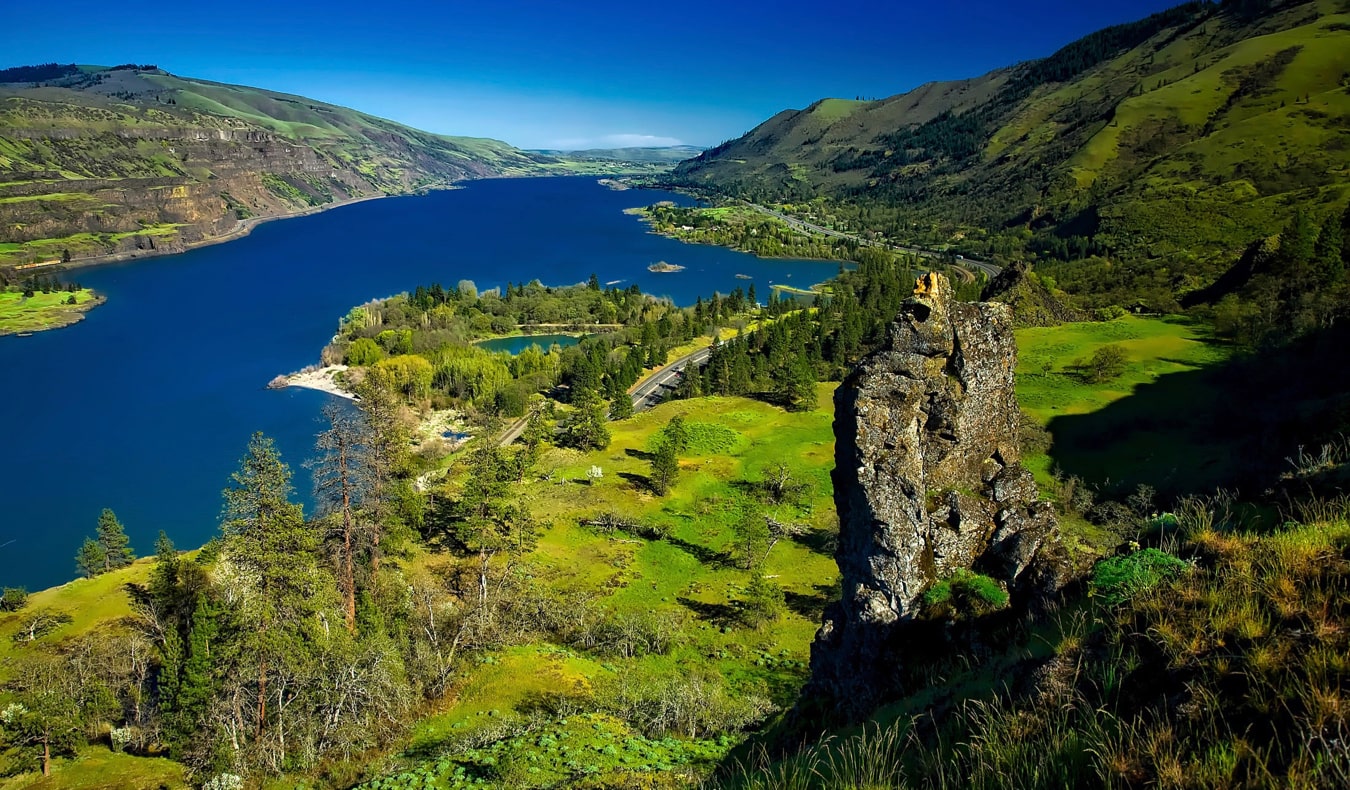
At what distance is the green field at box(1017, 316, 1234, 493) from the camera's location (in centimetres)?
5019

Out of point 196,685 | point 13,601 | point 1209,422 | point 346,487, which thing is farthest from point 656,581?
point 1209,422

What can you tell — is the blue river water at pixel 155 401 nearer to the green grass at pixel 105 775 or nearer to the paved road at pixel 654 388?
the paved road at pixel 654 388

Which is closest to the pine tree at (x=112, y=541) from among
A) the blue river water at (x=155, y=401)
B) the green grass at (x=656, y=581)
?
the blue river water at (x=155, y=401)

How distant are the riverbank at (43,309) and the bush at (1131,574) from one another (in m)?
182

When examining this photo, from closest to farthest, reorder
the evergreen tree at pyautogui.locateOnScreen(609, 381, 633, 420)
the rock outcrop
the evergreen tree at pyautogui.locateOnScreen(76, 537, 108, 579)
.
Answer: the evergreen tree at pyautogui.locateOnScreen(76, 537, 108, 579), the evergreen tree at pyautogui.locateOnScreen(609, 381, 633, 420), the rock outcrop

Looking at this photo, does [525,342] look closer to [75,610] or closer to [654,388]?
[654,388]

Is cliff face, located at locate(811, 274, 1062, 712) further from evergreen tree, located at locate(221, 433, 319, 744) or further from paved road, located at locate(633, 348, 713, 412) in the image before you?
paved road, located at locate(633, 348, 713, 412)

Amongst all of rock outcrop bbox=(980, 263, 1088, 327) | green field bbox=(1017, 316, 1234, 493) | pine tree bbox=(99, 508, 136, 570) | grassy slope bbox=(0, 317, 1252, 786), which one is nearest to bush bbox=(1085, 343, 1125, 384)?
green field bbox=(1017, 316, 1234, 493)

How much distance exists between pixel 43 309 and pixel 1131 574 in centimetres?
19749

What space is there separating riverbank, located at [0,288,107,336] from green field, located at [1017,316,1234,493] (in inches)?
6917

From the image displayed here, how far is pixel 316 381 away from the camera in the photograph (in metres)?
109

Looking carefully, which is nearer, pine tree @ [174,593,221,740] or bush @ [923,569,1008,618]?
bush @ [923,569,1008,618]

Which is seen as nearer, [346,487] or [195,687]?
[195,687]

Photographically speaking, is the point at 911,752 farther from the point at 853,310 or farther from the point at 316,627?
the point at 853,310
